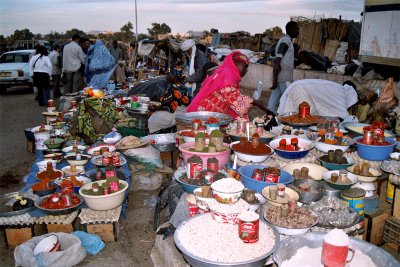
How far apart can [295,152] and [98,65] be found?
26.7 ft

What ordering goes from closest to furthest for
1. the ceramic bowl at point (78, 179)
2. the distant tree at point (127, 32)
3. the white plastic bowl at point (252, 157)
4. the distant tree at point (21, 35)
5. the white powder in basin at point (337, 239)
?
1. the white powder in basin at point (337, 239)
2. the white plastic bowl at point (252, 157)
3. the ceramic bowl at point (78, 179)
4. the distant tree at point (21, 35)
5. the distant tree at point (127, 32)

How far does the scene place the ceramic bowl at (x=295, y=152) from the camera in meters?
3.86

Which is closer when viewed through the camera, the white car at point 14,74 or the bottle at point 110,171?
the bottle at point 110,171

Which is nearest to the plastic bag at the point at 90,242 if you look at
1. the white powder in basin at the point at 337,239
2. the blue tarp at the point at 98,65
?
the white powder in basin at the point at 337,239

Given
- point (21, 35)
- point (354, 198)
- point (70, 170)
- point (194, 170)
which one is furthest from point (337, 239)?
point (21, 35)

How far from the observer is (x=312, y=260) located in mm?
2252

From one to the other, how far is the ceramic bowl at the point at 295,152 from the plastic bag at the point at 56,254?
7.15 feet

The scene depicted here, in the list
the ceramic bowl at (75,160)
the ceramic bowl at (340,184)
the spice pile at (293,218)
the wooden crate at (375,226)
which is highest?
the ceramic bowl at (340,184)

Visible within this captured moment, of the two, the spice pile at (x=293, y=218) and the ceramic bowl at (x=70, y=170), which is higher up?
the spice pile at (x=293, y=218)

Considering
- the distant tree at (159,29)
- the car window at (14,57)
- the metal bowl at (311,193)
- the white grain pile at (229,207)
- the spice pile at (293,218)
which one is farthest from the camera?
the distant tree at (159,29)

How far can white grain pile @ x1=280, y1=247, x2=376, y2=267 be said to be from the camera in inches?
86.1

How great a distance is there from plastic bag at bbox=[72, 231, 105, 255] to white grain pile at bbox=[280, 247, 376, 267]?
2204 millimetres

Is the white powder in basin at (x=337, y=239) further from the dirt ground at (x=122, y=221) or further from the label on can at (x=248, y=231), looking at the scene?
the dirt ground at (x=122, y=221)

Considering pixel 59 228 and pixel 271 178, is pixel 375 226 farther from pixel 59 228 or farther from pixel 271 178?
pixel 59 228
